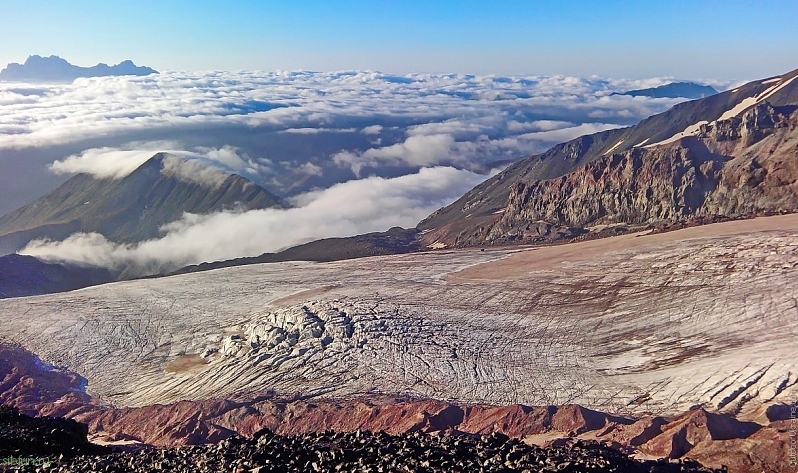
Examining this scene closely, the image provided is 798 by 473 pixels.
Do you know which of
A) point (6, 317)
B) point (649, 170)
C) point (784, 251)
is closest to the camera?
point (784, 251)

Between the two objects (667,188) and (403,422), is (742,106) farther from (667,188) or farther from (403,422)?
(403,422)

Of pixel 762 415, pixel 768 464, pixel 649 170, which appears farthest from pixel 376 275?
pixel 649 170

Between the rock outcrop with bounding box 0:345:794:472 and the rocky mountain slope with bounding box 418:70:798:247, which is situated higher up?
the rocky mountain slope with bounding box 418:70:798:247

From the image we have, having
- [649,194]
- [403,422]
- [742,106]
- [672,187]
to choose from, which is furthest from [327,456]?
[742,106]

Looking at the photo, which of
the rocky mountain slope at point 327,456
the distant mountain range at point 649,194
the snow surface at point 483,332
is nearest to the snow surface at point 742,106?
the distant mountain range at point 649,194

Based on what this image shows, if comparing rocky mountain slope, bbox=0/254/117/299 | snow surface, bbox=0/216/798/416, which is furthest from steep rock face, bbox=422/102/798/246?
rocky mountain slope, bbox=0/254/117/299

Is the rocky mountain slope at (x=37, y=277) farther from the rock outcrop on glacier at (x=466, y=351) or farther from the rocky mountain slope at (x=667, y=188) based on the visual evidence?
the rocky mountain slope at (x=667, y=188)

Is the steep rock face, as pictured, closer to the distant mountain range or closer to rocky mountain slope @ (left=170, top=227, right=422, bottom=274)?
the distant mountain range

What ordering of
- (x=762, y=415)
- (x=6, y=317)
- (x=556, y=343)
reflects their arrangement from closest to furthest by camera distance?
1. (x=762, y=415)
2. (x=556, y=343)
3. (x=6, y=317)

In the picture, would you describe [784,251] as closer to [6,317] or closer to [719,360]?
[719,360]

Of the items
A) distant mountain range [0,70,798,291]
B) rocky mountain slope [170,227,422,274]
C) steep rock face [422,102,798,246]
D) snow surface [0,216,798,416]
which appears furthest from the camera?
rocky mountain slope [170,227,422,274]

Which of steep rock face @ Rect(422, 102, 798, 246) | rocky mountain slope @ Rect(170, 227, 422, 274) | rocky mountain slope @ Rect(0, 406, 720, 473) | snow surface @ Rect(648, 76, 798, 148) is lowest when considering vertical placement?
rocky mountain slope @ Rect(170, 227, 422, 274)
